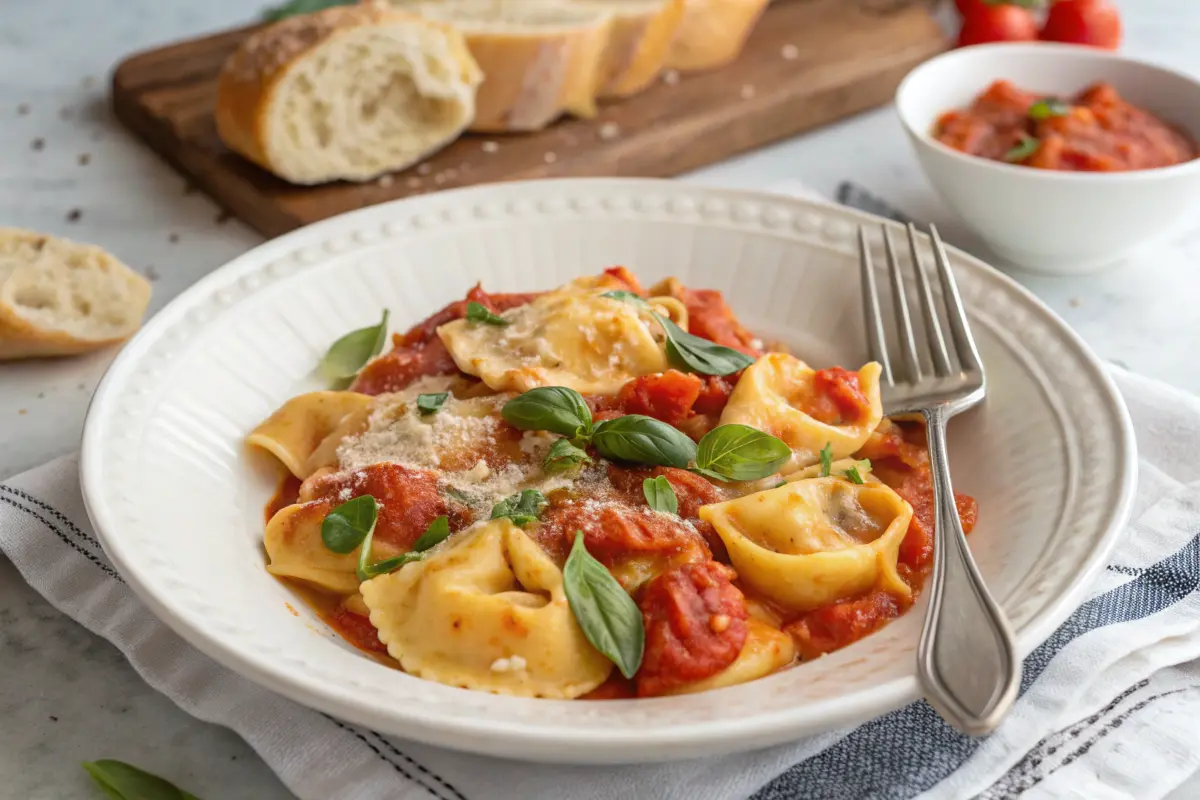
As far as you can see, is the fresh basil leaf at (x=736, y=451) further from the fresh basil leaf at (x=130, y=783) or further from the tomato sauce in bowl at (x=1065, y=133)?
the tomato sauce in bowl at (x=1065, y=133)

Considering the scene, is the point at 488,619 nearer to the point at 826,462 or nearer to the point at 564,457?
the point at 564,457

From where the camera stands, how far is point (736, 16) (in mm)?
6754

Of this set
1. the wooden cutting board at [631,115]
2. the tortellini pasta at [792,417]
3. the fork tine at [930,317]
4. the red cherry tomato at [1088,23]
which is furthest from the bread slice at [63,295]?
the red cherry tomato at [1088,23]

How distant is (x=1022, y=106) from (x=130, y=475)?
453cm

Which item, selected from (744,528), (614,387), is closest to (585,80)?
(614,387)

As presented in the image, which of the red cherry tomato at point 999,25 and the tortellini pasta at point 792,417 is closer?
the tortellini pasta at point 792,417

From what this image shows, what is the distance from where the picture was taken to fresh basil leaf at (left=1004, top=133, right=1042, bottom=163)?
5387mm

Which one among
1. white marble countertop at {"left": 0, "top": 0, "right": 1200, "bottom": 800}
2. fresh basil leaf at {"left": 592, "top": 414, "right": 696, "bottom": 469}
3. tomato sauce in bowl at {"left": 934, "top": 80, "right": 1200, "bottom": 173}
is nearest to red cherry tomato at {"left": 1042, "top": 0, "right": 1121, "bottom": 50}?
white marble countertop at {"left": 0, "top": 0, "right": 1200, "bottom": 800}

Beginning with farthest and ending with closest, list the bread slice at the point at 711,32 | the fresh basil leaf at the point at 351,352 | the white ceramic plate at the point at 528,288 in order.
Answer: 1. the bread slice at the point at 711,32
2. the fresh basil leaf at the point at 351,352
3. the white ceramic plate at the point at 528,288

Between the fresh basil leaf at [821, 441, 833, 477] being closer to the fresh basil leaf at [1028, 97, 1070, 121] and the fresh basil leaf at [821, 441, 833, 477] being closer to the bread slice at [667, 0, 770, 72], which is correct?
the fresh basil leaf at [1028, 97, 1070, 121]

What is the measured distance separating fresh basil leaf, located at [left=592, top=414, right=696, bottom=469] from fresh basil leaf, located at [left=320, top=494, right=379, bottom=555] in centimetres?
67

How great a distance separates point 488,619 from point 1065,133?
397cm

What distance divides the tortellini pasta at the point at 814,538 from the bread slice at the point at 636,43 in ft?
12.5

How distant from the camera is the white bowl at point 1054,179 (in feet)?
16.2
